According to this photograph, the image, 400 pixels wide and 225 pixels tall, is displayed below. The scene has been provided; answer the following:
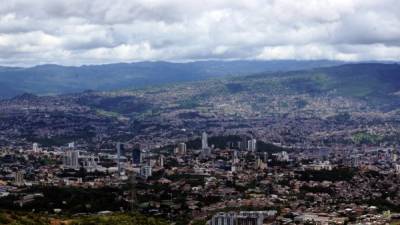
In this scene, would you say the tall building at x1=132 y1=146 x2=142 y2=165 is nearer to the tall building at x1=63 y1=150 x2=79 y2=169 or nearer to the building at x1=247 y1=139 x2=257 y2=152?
the tall building at x1=63 y1=150 x2=79 y2=169

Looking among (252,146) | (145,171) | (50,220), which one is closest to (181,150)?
(252,146)

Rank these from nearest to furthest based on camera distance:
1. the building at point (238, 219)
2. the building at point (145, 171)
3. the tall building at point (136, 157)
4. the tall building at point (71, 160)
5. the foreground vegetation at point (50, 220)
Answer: the foreground vegetation at point (50, 220) < the building at point (238, 219) < the building at point (145, 171) < the tall building at point (71, 160) < the tall building at point (136, 157)

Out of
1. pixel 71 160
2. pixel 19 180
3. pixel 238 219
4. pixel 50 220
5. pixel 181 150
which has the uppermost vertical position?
pixel 50 220

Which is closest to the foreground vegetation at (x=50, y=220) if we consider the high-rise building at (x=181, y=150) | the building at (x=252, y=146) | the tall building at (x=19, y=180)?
the tall building at (x=19, y=180)

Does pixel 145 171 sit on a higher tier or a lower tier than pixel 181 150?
higher

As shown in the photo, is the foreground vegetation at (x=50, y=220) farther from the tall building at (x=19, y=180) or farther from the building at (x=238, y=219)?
the tall building at (x=19, y=180)

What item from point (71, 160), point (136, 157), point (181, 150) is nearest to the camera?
point (71, 160)

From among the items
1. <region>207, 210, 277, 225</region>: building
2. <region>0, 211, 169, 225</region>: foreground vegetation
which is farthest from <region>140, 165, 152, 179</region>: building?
<region>0, 211, 169, 225</region>: foreground vegetation

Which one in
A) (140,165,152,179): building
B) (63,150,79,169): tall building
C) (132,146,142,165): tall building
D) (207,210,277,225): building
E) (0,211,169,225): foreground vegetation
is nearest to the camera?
(0,211,169,225): foreground vegetation

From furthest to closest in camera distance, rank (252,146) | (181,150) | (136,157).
→ (252,146) < (181,150) < (136,157)

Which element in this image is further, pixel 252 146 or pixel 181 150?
pixel 252 146

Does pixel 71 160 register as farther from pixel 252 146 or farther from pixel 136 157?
pixel 252 146

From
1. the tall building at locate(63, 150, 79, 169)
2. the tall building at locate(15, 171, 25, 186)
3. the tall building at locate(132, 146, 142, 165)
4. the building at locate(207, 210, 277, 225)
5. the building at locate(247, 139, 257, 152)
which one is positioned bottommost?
the building at locate(247, 139, 257, 152)
